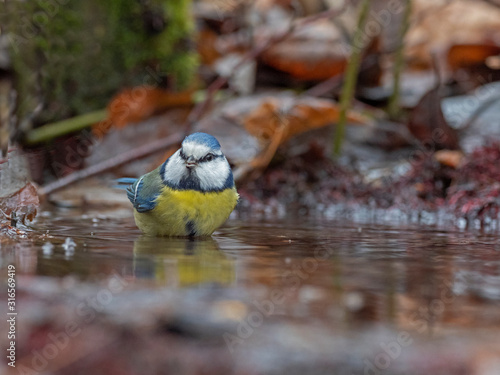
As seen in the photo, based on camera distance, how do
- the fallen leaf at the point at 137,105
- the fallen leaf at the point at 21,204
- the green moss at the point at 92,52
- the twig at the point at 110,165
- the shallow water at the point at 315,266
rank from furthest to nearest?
the green moss at the point at 92,52 < the fallen leaf at the point at 137,105 < the twig at the point at 110,165 < the fallen leaf at the point at 21,204 < the shallow water at the point at 315,266

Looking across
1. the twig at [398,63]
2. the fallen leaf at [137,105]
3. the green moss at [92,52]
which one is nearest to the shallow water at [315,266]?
the fallen leaf at [137,105]

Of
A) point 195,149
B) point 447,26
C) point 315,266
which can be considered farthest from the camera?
point 447,26

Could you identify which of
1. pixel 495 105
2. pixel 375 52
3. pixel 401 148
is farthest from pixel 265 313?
pixel 375 52

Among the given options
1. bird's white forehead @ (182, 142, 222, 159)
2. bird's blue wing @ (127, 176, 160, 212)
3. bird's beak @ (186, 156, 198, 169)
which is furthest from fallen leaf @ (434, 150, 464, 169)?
bird's blue wing @ (127, 176, 160, 212)

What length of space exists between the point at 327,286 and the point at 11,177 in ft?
6.18

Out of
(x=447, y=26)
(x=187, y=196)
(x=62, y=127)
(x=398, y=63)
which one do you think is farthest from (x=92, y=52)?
(x=447, y=26)

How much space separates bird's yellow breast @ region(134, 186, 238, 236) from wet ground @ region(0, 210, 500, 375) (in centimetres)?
47

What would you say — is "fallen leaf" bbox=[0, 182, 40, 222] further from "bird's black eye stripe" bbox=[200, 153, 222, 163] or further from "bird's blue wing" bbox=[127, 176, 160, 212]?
"bird's black eye stripe" bbox=[200, 153, 222, 163]

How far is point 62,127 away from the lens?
532 cm

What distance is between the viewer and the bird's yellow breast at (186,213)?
283cm

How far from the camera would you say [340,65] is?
22.6ft

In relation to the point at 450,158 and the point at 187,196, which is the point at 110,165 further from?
the point at 450,158

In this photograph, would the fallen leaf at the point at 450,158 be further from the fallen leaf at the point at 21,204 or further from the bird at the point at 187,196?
the fallen leaf at the point at 21,204

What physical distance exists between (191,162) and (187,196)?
0.66ft
